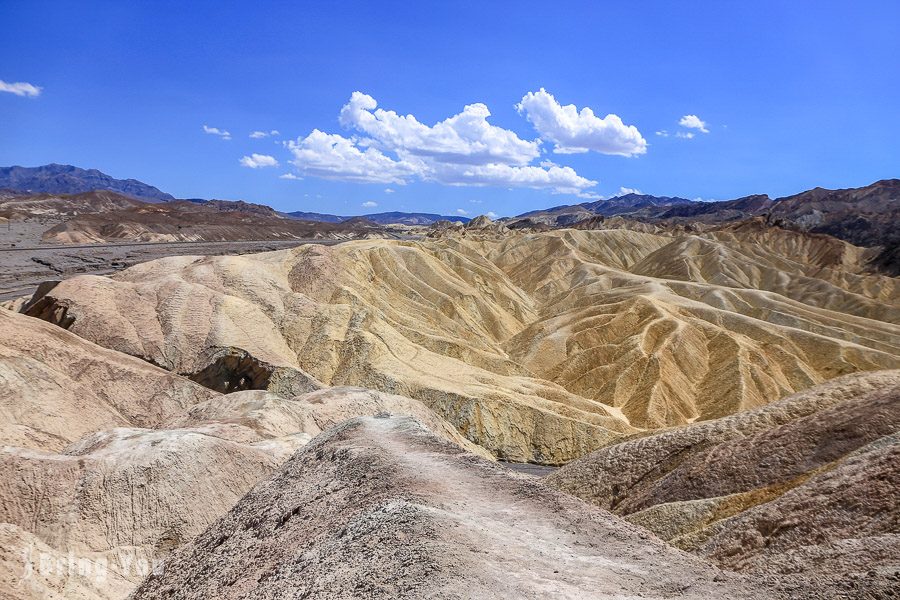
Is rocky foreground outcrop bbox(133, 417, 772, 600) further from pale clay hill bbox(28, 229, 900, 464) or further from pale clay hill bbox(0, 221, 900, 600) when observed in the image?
pale clay hill bbox(28, 229, 900, 464)

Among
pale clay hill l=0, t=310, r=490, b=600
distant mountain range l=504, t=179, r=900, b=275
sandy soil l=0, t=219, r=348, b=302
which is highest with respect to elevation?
distant mountain range l=504, t=179, r=900, b=275

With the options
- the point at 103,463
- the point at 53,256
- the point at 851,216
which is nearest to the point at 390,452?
the point at 103,463

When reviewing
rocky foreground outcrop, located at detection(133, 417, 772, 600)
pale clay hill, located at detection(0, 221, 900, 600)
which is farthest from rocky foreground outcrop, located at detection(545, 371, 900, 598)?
rocky foreground outcrop, located at detection(133, 417, 772, 600)

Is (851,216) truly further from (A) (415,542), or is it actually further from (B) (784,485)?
(A) (415,542)

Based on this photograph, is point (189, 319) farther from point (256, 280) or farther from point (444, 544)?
point (444, 544)

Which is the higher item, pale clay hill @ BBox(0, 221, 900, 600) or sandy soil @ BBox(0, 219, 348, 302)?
sandy soil @ BBox(0, 219, 348, 302)

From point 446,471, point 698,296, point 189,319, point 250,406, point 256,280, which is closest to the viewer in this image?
point 446,471

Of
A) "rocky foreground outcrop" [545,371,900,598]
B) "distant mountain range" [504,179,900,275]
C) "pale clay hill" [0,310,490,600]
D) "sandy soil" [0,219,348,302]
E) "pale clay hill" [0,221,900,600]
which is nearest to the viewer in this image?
"pale clay hill" [0,221,900,600]

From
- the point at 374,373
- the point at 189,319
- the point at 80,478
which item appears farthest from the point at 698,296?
the point at 80,478
